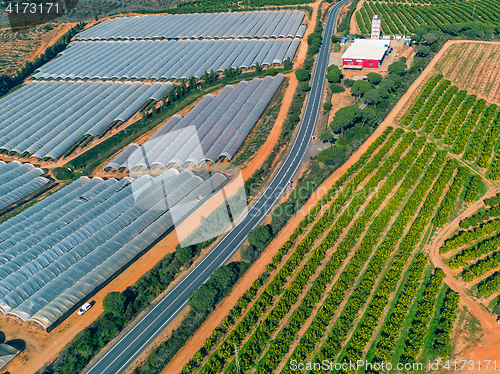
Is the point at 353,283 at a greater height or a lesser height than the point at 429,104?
lesser

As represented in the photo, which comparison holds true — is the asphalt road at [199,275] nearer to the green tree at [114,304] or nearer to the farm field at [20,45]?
the green tree at [114,304]

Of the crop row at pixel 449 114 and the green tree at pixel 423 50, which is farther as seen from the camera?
the green tree at pixel 423 50

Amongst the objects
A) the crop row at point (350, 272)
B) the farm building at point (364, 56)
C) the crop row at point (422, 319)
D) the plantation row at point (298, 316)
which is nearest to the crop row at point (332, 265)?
the plantation row at point (298, 316)

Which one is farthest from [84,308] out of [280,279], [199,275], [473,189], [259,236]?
[473,189]

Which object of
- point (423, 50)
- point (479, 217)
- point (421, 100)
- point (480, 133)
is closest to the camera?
point (479, 217)

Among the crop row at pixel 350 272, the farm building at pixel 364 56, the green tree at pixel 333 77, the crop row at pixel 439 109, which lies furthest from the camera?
the farm building at pixel 364 56

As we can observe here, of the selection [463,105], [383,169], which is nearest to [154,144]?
[383,169]

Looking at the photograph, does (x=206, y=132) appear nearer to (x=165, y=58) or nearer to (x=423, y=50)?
(x=165, y=58)
